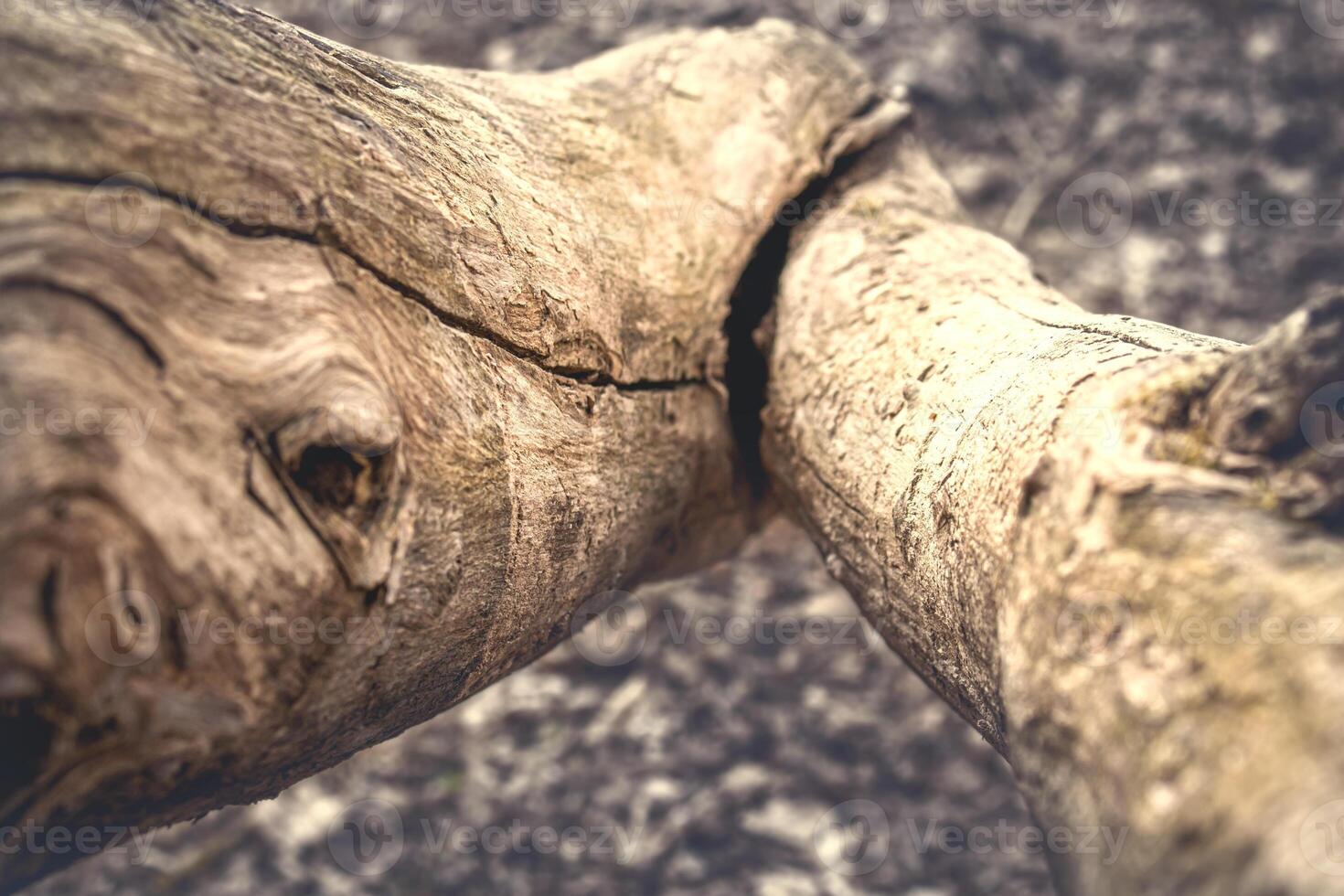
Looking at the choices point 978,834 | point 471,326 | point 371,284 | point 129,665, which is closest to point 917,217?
point 471,326

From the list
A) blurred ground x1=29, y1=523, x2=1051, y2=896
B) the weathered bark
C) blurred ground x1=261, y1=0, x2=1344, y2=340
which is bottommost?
blurred ground x1=29, y1=523, x2=1051, y2=896

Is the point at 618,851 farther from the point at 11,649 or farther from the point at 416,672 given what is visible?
the point at 11,649

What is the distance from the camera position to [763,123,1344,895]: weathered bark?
540mm

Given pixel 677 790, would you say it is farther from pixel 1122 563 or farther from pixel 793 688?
pixel 1122 563

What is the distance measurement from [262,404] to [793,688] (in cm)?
182

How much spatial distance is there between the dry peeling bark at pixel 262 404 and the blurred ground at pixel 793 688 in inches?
49.6

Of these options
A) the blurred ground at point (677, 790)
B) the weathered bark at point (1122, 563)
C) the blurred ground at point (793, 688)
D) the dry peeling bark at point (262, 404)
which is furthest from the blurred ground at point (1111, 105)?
the dry peeling bark at point (262, 404)

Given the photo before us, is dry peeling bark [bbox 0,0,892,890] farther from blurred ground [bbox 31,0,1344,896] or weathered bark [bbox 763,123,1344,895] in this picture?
blurred ground [bbox 31,0,1344,896]

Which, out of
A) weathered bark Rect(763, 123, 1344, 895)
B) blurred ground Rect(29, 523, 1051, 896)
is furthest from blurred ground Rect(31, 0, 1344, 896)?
weathered bark Rect(763, 123, 1344, 895)

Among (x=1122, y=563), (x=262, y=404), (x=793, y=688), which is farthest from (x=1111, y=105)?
(x=262, y=404)

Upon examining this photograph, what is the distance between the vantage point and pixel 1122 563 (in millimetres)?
669

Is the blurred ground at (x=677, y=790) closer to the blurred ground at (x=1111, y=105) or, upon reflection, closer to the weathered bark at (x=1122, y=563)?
Answer: the blurred ground at (x=1111, y=105)

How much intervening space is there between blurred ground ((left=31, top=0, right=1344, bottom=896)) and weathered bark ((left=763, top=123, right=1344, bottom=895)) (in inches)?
46.9

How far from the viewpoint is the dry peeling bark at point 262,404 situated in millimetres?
583
